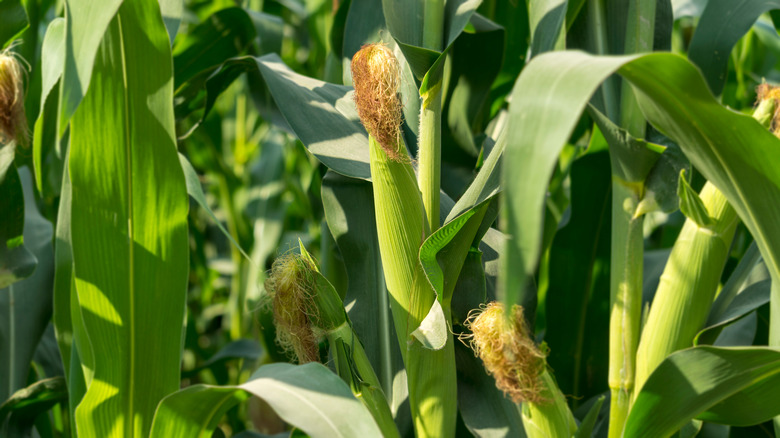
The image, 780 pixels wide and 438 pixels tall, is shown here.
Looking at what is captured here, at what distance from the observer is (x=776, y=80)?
5.35ft

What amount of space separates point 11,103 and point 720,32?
83cm

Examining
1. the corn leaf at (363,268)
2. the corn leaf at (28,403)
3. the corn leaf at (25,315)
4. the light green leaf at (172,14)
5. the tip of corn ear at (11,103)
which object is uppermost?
the light green leaf at (172,14)

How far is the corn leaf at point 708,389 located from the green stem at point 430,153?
0.27 m

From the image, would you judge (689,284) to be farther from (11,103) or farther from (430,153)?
(11,103)

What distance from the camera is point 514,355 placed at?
0.59 metres

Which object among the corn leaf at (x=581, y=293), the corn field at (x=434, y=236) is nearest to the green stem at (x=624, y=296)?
the corn field at (x=434, y=236)

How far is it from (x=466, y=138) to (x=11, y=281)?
0.64m

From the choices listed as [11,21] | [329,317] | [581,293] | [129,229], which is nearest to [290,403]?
[329,317]

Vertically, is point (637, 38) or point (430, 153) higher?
point (637, 38)

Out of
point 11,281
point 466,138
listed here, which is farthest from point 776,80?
point 11,281

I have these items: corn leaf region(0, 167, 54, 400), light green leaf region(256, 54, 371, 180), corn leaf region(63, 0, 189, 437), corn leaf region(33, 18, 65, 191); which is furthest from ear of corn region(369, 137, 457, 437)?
corn leaf region(0, 167, 54, 400)

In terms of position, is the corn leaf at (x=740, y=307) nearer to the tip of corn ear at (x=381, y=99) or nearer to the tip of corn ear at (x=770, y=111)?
the tip of corn ear at (x=770, y=111)

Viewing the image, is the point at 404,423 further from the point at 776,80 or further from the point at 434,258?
the point at 776,80

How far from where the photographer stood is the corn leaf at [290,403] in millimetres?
513
